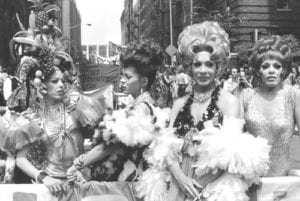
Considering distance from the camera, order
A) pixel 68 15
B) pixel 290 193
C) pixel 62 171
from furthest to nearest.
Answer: pixel 68 15 < pixel 62 171 < pixel 290 193

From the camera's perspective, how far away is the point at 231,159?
125 inches

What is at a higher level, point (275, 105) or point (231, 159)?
point (275, 105)

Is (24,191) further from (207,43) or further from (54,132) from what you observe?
(207,43)

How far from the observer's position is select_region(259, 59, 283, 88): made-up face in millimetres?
3754

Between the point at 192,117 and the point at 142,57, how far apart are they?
0.67m

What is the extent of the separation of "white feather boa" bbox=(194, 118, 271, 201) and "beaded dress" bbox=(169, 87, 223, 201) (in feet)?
0.43

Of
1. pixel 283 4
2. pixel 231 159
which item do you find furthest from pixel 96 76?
pixel 283 4

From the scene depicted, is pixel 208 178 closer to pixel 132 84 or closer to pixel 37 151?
pixel 132 84

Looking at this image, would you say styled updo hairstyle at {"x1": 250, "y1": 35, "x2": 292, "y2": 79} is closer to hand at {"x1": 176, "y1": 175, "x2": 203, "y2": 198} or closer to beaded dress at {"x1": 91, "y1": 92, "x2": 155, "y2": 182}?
beaded dress at {"x1": 91, "y1": 92, "x2": 155, "y2": 182}

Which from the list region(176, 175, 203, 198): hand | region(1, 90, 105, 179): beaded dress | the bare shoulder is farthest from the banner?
region(176, 175, 203, 198): hand

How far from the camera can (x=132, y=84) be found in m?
3.97

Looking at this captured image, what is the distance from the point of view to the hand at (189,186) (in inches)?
130

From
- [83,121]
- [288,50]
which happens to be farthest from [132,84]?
[288,50]

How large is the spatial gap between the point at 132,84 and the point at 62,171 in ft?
2.67
